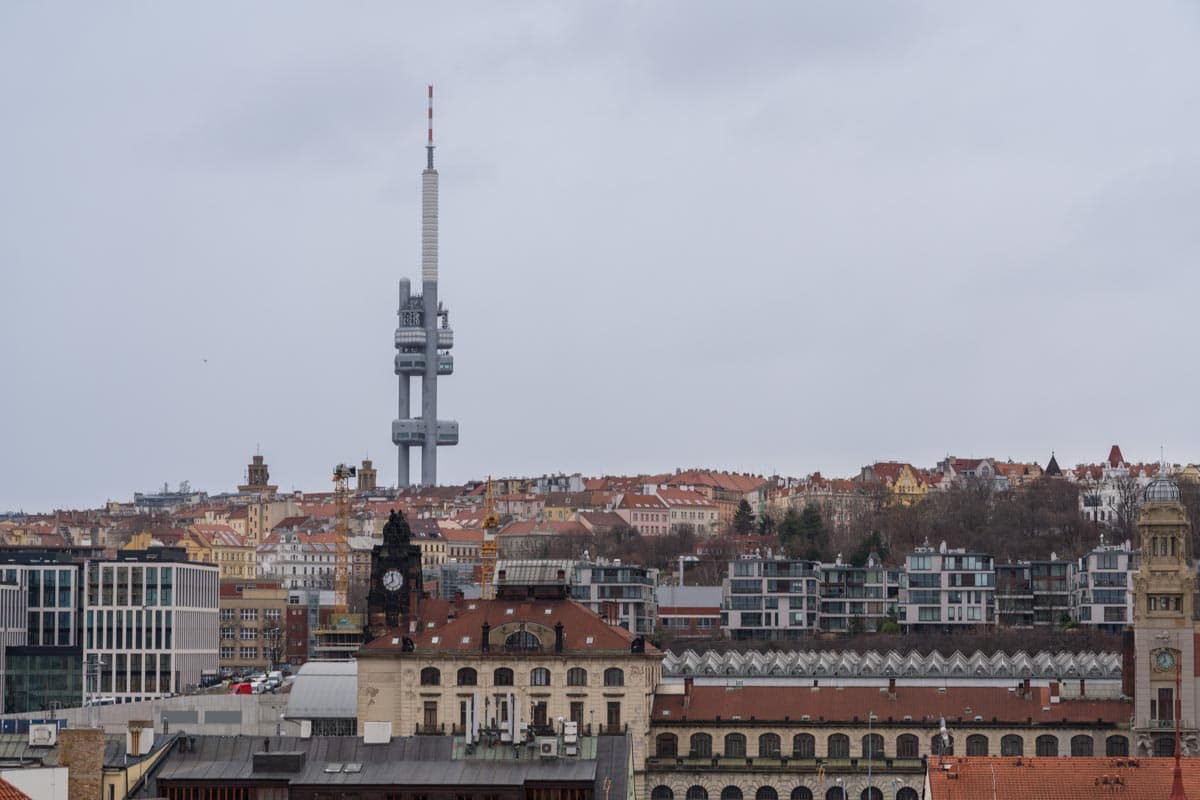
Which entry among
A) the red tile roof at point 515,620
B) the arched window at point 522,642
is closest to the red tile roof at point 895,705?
the red tile roof at point 515,620

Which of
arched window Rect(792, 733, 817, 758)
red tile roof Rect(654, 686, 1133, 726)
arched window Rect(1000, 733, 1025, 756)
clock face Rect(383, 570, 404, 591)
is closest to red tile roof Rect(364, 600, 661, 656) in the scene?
red tile roof Rect(654, 686, 1133, 726)

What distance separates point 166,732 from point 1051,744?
48.2m

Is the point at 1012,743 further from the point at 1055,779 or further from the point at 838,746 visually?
the point at 1055,779

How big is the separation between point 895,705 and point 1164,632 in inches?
521

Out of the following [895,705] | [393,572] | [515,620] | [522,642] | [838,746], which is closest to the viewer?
[838,746]

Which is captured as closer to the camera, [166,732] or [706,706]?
[166,732]

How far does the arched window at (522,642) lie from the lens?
141 m

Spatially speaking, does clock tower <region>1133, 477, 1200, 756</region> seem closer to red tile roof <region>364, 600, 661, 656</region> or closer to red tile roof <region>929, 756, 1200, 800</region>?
red tile roof <region>364, 600, 661, 656</region>

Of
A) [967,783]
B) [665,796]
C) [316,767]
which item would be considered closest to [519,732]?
[316,767]

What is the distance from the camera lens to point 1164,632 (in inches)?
5477

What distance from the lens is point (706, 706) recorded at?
141 meters

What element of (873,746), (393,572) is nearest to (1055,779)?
(873,746)

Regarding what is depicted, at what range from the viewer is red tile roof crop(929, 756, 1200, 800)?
8938 cm

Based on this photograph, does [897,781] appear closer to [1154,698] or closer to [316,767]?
[1154,698]
